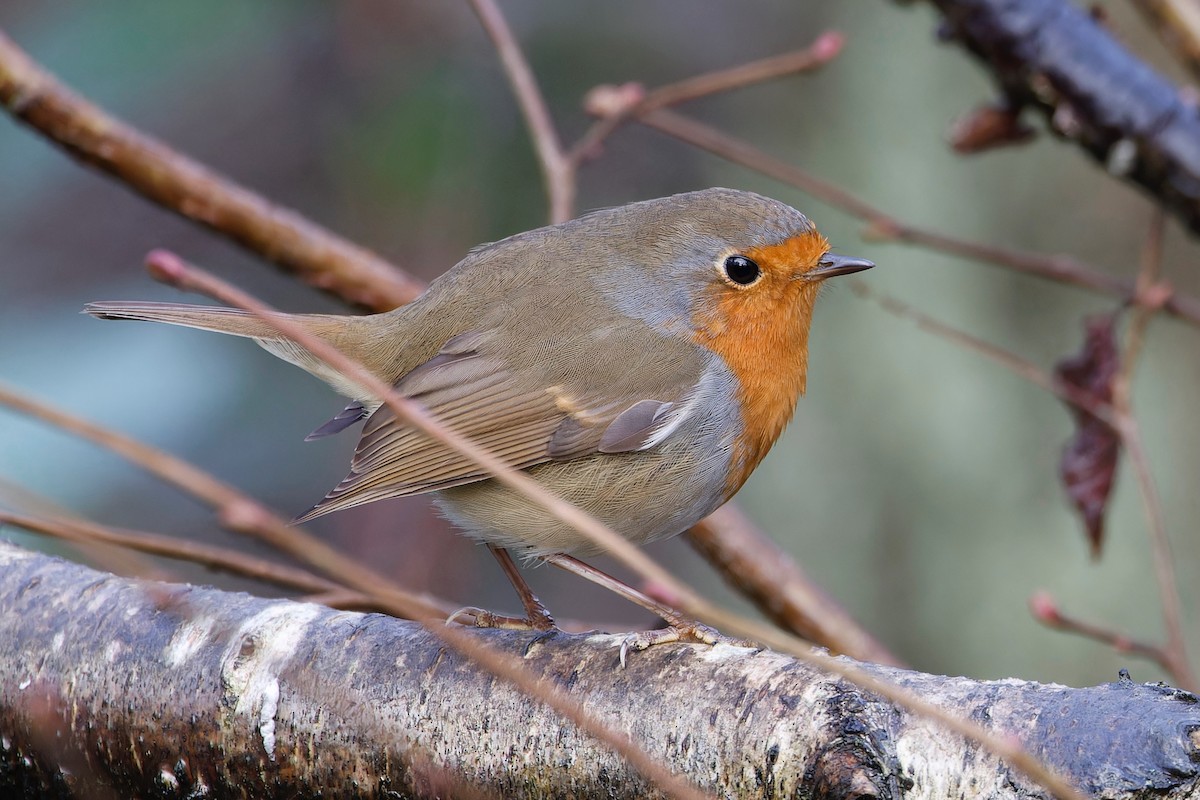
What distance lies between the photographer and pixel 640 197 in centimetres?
588

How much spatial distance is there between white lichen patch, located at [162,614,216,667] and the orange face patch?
1.11 meters

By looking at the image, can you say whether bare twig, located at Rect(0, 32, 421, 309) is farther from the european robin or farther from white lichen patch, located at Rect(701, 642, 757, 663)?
white lichen patch, located at Rect(701, 642, 757, 663)

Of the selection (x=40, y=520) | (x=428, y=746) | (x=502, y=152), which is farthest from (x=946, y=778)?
(x=502, y=152)

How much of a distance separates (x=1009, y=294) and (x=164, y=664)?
4.13 meters

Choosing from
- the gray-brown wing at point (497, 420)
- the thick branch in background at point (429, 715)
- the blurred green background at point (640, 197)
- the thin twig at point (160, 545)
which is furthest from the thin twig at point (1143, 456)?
the blurred green background at point (640, 197)

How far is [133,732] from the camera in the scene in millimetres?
1841

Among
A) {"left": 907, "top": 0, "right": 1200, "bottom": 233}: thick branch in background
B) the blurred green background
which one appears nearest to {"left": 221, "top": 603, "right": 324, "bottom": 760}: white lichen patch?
the blurred green background

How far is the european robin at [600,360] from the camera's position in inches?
99.0

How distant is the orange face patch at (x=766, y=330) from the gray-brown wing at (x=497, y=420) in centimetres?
11

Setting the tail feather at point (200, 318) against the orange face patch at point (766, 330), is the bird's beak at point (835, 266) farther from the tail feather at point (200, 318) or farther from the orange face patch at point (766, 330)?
the tail feather at point (200, 318)

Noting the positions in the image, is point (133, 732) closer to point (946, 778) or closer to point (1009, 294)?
point (946, 778)

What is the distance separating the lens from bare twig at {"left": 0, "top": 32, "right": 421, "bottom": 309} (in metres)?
2.71

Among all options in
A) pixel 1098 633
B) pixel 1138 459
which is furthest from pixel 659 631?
pixel 1138 459

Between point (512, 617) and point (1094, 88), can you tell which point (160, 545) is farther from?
point (1094, 88)
